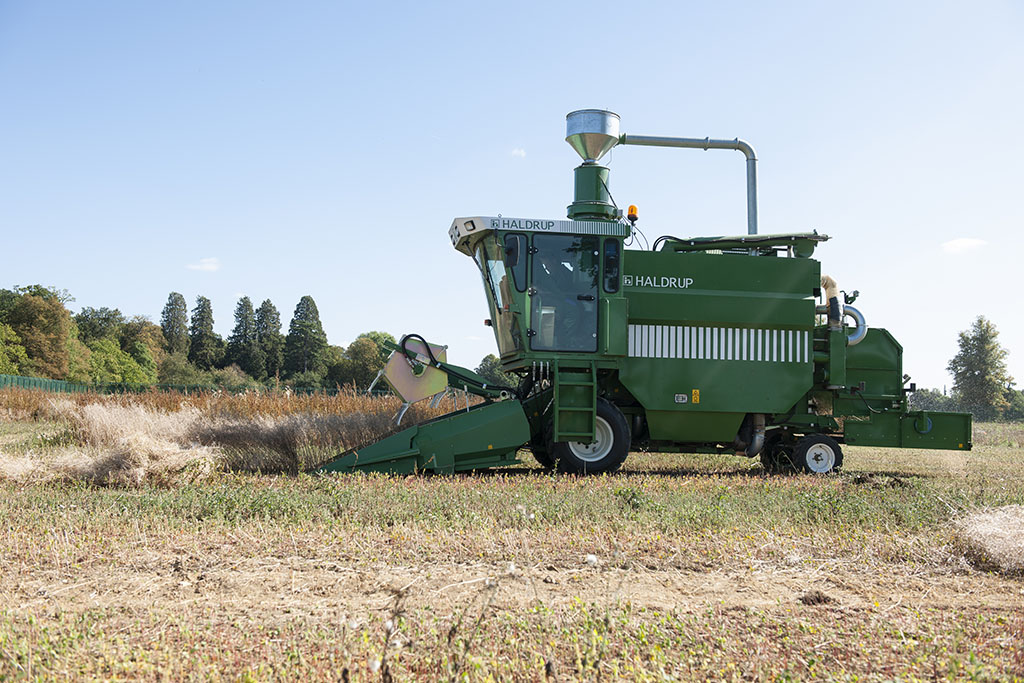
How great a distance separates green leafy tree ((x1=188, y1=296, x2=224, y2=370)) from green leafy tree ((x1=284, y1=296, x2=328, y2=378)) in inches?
433

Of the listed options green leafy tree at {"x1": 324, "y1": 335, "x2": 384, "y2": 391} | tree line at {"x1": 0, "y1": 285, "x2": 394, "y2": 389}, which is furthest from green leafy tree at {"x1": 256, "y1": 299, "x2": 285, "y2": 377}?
green leafy tree at {"x1": 324, "y1": 335, "x2": 384, "y2": 391}

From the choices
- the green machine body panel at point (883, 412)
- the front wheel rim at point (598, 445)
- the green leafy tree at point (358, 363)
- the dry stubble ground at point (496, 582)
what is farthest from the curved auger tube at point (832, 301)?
the green leafy tree at point (358, 363)

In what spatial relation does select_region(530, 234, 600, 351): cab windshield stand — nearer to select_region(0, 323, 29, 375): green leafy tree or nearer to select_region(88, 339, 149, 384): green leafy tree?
select_region(0, 323, 29, 375): green leafy tree

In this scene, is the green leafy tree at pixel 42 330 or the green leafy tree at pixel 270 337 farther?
the green leafy tree at pixel 270 337

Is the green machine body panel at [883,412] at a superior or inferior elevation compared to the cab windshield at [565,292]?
inferior

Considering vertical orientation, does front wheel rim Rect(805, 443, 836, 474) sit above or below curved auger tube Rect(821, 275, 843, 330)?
below

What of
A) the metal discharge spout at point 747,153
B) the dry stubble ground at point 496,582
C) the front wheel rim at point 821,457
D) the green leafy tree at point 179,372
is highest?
the metal discharge spout at point 747,153

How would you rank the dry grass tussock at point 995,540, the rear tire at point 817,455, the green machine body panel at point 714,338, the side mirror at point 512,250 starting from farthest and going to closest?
1. the rear tire at point 817,455
2. the green machine body panel at point 714,338
3. the side mirror at point 512,250
4. the dry grass tussock at point 995,540

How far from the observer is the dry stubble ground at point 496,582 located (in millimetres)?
3438

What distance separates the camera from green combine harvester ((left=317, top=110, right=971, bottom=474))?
9.82m

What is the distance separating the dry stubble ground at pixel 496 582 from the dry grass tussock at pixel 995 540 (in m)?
0.05

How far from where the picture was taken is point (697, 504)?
22.7ft

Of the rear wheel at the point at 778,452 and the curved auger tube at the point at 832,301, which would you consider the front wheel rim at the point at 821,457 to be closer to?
the rear wheel at the point at 778,452

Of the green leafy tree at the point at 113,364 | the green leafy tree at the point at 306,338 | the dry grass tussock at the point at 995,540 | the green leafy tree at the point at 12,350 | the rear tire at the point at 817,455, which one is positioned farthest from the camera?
the green leafy tree at the point at 306,338
